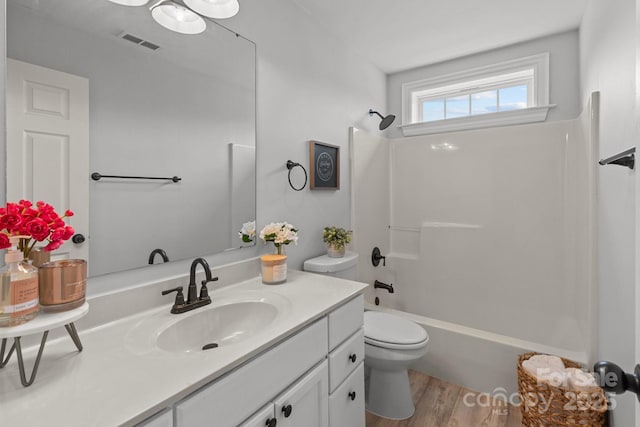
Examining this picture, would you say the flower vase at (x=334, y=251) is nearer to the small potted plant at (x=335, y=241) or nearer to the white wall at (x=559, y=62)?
the small potted plant at (x=335, y=241)

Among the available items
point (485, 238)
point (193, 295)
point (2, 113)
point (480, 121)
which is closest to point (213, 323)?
point (193, 295)

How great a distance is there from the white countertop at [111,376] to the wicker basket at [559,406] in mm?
1383

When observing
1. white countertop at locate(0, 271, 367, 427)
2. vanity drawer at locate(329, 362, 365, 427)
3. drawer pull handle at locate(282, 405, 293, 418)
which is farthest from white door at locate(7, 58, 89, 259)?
vanity drawer at locate(329, 362, 365, 427)

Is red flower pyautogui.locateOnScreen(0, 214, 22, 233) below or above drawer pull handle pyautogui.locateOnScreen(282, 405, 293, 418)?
above

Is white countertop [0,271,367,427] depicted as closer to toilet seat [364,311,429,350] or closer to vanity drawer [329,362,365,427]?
vanity drawer [329,362,365,427]

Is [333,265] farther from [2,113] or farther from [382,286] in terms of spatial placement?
[2,113]

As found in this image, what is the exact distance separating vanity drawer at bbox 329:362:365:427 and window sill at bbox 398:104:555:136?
6.88 feet

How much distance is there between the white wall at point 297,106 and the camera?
1630mm

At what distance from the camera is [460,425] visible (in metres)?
1.76

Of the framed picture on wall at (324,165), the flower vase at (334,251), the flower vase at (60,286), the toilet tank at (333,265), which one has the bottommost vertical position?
the toilet tank at (333,265)

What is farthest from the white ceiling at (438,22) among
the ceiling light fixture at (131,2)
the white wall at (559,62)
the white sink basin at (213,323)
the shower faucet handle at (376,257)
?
the white sink basin at (213,323)

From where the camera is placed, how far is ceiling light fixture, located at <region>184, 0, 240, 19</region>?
1306 millimetres

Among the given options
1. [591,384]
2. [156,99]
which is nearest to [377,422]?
[591,384]

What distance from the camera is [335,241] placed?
77.4 inches
